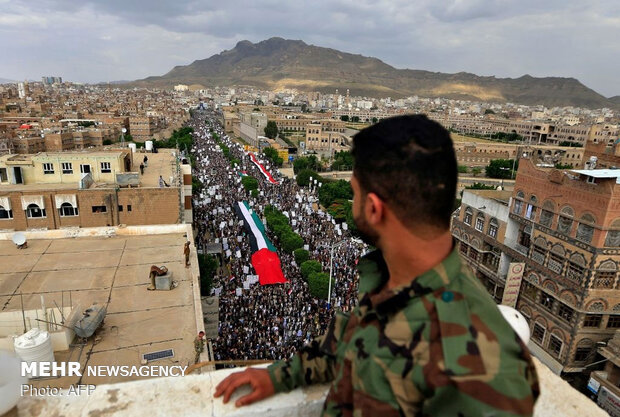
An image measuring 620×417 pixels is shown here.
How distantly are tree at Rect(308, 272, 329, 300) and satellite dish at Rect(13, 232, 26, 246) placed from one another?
1064 cm

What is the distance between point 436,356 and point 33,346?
24.4 feet

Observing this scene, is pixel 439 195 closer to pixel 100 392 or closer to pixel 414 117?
pixel 414 117

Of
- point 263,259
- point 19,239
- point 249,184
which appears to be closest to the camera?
point 19,239

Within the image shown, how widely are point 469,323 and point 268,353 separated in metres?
13.6

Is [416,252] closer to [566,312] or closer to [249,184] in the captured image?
[566,312]

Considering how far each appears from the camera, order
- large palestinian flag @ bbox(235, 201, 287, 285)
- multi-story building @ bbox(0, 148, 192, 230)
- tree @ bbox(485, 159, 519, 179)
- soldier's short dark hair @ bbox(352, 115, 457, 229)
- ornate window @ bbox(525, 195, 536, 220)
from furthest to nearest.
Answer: tree @ bbox(485, 159, 519, 179), large palestinian flag @ bbox(235, 201, 287, 285), ornate window @ bbox(525, 195, 536, 220), multi-story building @ bbox(0, 148, 192, 230), soldier's short dark hair @ bbox(352, 115, 457, 229)

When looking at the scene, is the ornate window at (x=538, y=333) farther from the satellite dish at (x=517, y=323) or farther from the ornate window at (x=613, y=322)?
the satellite dish at (x=517, y=323)

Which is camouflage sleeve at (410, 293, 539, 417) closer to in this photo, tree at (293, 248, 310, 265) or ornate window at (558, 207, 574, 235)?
ornate window at (558, 207, 574, 235)

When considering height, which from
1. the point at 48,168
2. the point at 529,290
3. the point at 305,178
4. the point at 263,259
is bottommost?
the point at 305,178

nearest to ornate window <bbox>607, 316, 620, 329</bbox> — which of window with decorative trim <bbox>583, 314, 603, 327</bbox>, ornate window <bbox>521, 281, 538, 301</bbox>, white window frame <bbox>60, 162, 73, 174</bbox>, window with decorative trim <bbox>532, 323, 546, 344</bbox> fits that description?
window with decorative trim <bbox>583, 314, 603, 327</bbox>

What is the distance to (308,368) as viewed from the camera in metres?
2.11

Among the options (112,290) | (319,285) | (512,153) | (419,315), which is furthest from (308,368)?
(512,153)

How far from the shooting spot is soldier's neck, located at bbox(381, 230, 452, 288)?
1.58 meters

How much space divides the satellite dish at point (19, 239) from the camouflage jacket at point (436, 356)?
13.6m
